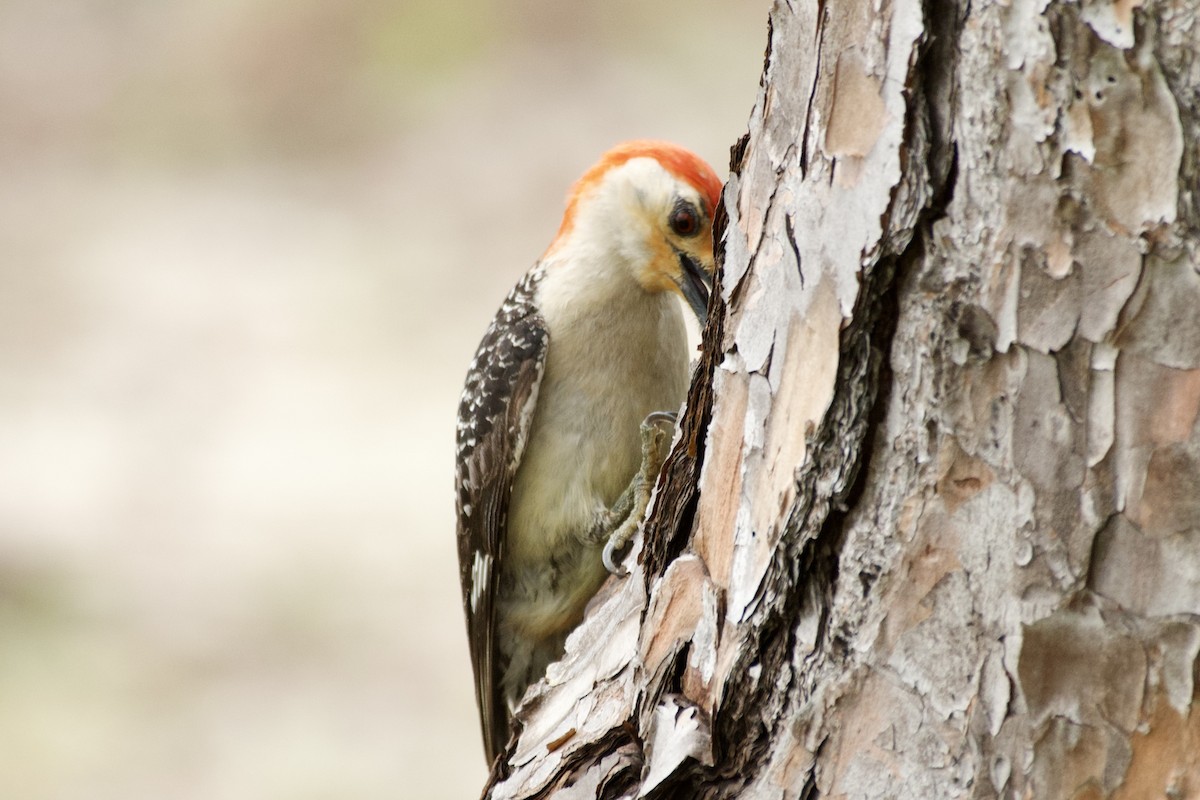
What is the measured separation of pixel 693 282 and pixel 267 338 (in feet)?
18.2

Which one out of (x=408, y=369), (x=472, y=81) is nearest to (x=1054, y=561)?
(x=408, y=369)

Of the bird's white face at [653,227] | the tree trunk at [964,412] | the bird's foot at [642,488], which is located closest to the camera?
the tree trunk at [964,412]

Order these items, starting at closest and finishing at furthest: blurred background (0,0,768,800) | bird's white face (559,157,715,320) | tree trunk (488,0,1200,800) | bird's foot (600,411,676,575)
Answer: tree trunk (488,0,1200,800)
bird's foot (600,411,676,575)
bird's white face (559,157,715,320)
blurred background (0,0,768,800)

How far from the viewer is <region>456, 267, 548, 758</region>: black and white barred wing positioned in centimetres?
339

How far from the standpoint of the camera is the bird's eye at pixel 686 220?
130 inches

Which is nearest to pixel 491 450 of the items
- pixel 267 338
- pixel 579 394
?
pixel 579 394

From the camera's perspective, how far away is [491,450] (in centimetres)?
343

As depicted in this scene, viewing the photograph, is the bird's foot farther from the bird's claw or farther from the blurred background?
the blurred background

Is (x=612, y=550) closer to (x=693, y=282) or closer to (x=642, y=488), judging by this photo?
(x=642, y=488)

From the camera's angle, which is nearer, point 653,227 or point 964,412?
point 964,412

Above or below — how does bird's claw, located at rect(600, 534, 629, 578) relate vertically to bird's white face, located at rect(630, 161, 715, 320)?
below

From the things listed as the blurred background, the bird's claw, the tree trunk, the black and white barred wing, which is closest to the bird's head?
the black and white barred wing

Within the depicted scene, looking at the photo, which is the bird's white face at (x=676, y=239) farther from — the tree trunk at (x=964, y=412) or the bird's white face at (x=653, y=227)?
the tree trunk at (x=964, y=412)

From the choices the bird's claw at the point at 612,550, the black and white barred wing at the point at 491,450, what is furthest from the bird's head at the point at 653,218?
the bird's claw at the point at 612,550
